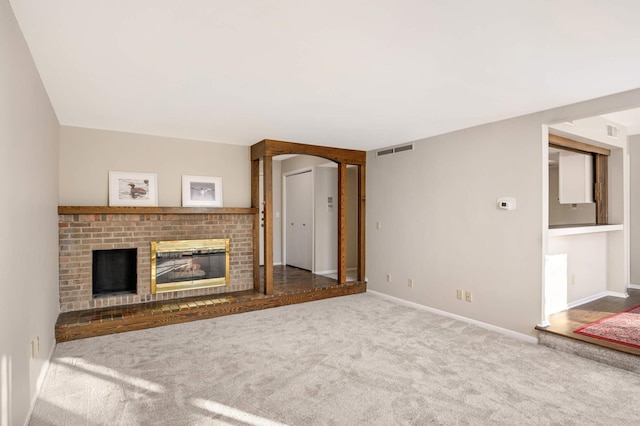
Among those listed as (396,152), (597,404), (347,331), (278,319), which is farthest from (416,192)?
(597,404)

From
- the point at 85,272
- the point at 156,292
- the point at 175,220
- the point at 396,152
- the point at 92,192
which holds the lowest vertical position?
the point at 156,292

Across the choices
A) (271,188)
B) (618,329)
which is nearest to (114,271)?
(271,188)

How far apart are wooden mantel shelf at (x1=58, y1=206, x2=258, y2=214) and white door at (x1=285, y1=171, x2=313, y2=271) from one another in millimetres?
1699

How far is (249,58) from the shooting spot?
7.77ft

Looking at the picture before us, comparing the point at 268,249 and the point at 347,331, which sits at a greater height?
the point at 268,249

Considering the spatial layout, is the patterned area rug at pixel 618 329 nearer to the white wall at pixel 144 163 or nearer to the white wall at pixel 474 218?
the white wall at pixel 474 218

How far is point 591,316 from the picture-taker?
3918 millimetres

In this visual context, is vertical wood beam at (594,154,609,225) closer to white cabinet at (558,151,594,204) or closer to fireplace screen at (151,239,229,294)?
white cabinet at (558,151,594,204)

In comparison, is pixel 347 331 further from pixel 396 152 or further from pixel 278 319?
pixel 396 152

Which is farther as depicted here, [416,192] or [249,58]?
[416,192]

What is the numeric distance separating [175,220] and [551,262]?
15.2 feet

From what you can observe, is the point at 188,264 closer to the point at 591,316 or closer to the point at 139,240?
the point at 139,240

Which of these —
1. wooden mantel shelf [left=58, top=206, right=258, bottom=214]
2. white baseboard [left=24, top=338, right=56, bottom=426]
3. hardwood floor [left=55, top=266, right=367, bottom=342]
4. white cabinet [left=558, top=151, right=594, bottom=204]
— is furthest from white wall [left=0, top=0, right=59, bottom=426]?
white cabinet [left=558, top=151, right=594, bottom=204]

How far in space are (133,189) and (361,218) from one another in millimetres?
3365
